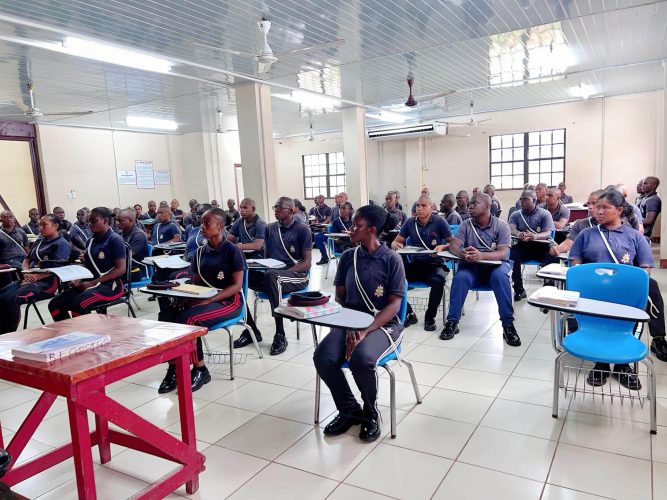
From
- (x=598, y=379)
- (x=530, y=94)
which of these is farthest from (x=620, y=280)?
(x=530, y=94)

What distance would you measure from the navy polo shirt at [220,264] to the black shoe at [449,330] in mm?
1917

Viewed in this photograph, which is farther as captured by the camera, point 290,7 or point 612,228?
point 290,7

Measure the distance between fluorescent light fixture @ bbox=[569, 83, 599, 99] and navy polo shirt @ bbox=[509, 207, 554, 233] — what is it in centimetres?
524

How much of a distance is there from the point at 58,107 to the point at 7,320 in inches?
235

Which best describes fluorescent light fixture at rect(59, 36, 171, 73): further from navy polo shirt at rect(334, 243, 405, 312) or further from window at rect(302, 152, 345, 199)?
window at rect(302, 152, 345, 199)

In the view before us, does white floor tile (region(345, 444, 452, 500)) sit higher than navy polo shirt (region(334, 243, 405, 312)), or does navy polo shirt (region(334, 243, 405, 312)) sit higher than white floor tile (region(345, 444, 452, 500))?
navy polo shirt (region(334, 243, 405, 312))

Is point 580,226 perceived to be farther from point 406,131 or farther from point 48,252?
point 406,131

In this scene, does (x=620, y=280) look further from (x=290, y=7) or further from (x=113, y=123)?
(x=113, y=123)

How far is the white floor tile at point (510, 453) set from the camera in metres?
2.34

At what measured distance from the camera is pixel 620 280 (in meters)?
2.91

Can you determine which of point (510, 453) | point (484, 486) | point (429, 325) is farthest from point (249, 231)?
point (484, 486)

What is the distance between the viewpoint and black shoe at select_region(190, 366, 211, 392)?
3482 millimetres

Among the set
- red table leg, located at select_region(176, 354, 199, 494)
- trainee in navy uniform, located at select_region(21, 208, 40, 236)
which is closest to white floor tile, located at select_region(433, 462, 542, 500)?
red table leg, located at select_region(176, 354, 199, 494)

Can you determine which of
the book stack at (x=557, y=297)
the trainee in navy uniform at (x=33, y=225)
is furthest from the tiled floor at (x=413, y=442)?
the trainee in navy uniform at (x=33, y=225)
